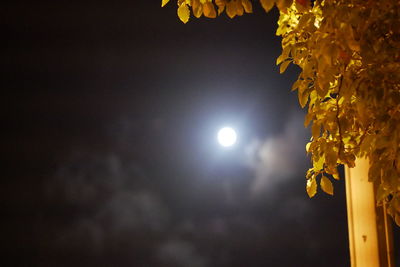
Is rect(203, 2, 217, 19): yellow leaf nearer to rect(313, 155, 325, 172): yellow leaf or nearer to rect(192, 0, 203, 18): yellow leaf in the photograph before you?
rect(192, 0, 203, 18): yellow leaf

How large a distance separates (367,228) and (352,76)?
93 centimetres

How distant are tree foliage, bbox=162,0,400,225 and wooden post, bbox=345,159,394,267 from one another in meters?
0.10

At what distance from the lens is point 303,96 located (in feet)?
8.54

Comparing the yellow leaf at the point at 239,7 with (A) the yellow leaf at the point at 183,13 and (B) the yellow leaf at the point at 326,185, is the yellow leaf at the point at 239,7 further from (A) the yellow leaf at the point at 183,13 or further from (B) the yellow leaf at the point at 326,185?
(B) the yellow leaf at the point at 326,185

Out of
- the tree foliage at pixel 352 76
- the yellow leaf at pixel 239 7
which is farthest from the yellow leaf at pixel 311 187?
the yellow leaf at pixel 239 7

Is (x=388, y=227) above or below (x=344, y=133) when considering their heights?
below

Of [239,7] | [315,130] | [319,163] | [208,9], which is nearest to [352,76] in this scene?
[315,130]

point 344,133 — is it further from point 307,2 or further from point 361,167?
point 307,2

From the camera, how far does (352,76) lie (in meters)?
2.53

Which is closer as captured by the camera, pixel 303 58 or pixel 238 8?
pixel 238 8

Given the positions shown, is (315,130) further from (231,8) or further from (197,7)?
(197,7)

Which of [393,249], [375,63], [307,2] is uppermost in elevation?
[307,2]

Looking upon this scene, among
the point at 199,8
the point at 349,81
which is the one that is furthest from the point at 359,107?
the point at 199,8

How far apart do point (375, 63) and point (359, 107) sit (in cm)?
29
